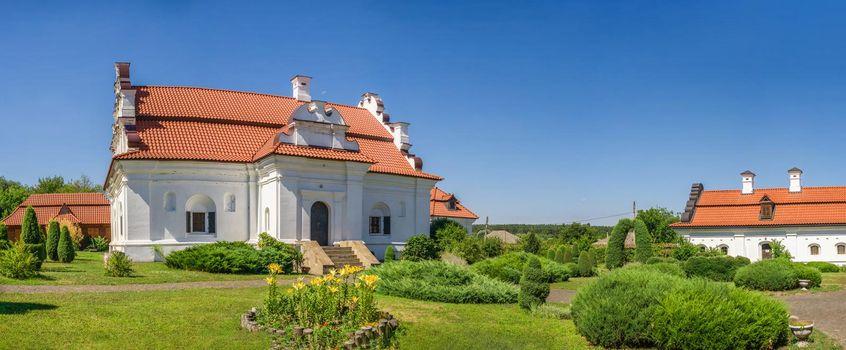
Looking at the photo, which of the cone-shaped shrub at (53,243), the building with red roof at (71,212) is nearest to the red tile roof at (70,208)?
the building with red roof at (71,212)

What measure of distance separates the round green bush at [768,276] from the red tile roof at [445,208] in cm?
2604

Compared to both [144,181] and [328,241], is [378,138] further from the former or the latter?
[144,181]

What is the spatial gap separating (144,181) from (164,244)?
274cm

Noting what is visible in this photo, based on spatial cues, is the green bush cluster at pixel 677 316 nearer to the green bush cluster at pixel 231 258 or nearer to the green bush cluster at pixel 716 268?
the green bush cluster at pixel 231 258

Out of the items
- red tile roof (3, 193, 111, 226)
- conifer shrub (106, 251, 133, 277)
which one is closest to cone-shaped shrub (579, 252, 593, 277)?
conifer shrub (106, 251, 133, 277)

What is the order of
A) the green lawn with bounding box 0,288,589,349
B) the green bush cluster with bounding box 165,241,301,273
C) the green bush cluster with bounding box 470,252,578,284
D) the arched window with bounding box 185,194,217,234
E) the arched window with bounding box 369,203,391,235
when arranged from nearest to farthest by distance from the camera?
the green lawn with bounding box 0,288,589,349 → the green bush cluster with bounding box 165,241,301,273 → the green bush cluster with bounding box 470,252,578,284 → the arched window with bounding box 185,194,217,234 → the arched window with bounding box 369,203,391,235

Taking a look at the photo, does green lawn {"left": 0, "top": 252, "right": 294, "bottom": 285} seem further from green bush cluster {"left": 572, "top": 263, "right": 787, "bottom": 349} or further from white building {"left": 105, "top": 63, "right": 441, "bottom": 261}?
green bush cluster {"left": 572, "top": 263, "right": 787, "bottom": 349}

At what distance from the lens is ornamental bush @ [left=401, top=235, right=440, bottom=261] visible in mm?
31188

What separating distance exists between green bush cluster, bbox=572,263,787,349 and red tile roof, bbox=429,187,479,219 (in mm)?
36404

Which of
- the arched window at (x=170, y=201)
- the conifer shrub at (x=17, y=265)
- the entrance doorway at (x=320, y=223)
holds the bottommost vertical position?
the conifer shrub at (x=17, y=265)

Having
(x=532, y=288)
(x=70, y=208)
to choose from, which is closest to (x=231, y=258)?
(x=532, y=288)

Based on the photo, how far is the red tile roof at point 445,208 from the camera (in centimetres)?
4992

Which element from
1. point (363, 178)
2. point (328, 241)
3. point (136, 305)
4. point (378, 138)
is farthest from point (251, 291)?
point (378, 138)

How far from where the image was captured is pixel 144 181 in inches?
1115
